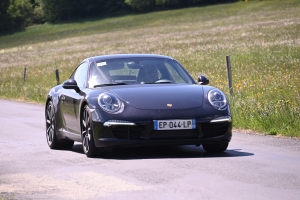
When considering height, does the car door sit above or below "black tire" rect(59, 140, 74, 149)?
above

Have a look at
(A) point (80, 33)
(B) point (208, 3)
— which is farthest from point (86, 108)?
(B) point (208, 3)

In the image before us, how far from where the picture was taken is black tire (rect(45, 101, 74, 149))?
11.7 meters

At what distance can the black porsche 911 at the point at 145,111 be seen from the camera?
9.62 metres

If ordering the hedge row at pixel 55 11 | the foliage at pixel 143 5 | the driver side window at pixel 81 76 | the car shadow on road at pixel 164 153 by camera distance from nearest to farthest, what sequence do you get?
1. the car shadow on road at pixel 164 153
2. the driver side window at pixel 81 76
3. the foliage at pixel 143 5
4. the hedge row at pixel 55 11

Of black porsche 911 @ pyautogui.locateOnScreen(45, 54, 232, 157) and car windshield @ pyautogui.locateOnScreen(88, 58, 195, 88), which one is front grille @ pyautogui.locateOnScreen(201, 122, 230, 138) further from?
car windshield @ pyautogui.locateOnScreen(88, 58, 195, 88)

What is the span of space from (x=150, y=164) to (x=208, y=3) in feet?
364

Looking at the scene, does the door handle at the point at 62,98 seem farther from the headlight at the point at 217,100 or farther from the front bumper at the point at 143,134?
the headlight at the point at 217,100

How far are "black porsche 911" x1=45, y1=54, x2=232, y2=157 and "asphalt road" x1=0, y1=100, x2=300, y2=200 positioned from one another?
0.77 feet

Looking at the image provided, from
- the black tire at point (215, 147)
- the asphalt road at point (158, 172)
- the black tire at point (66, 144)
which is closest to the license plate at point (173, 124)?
the asphalt road at point (158, 172)

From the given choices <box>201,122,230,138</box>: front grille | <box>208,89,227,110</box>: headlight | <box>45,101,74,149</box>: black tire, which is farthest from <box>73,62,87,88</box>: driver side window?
<box>201,122,230,138</box>: front grille

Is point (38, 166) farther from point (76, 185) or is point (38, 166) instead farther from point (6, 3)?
point (6, 3)

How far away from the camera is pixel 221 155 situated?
9.88m

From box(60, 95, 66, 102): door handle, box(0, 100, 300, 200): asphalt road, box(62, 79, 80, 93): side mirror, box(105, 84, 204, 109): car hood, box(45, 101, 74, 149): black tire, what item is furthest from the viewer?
box(45, 101, 74, 149): black tire

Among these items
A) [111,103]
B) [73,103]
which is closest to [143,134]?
[111,103]
